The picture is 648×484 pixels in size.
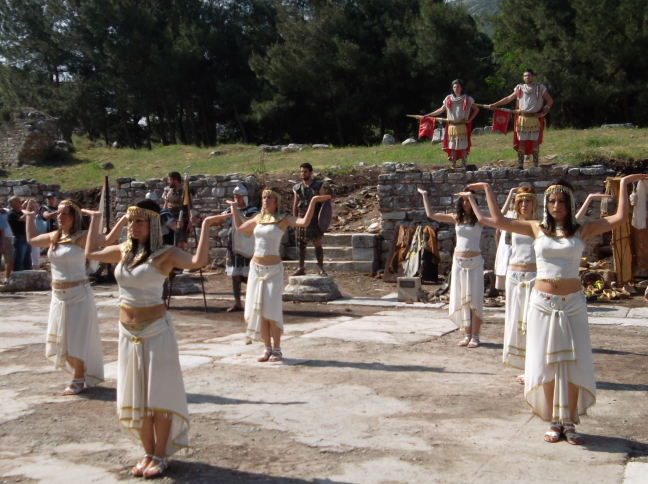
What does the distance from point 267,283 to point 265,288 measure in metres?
0.05

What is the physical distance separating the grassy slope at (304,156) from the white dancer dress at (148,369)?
12.1 meters

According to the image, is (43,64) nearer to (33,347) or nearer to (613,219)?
(33,347)

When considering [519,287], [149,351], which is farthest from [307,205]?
[149,351]

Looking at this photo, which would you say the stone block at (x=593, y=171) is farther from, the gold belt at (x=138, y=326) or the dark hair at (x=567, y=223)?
the gold belt at (x=138, y=326)

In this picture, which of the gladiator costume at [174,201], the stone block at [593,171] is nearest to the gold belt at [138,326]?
the gladiator costume at [174,201]

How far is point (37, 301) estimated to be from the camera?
39.5 feet

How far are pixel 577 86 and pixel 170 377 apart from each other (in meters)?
24.6

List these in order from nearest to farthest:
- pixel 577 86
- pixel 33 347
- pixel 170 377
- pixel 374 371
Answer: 1. pixel 170 377
2. pixel 374 371
3. pixel 33 347
4. pixel 577 86

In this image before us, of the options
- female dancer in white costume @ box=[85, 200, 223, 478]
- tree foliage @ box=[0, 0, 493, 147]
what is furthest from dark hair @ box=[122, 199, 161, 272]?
tree foliage @ box=[0, 0, 493, 147]

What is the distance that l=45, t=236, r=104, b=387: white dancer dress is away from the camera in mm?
6188

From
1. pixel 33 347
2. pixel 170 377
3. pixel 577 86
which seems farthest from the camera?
pixel 577 86

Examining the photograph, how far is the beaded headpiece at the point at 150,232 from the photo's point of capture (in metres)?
4.48

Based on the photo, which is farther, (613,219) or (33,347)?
(33,347)

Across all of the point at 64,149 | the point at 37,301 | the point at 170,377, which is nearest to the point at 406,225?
the point at 37,301
